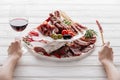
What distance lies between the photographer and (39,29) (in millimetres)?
1891

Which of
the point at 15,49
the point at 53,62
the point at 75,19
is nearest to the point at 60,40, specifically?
the point at 53,62

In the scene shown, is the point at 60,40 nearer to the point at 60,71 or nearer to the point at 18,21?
the point at 60,71

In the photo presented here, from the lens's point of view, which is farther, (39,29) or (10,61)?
(39,29)

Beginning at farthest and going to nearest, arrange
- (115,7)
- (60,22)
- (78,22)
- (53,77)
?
(115,7) → (78,22) → (60,22) → (53,77)

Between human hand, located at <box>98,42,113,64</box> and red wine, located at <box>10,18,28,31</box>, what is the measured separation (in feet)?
1.44

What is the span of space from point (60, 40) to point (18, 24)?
26 cm

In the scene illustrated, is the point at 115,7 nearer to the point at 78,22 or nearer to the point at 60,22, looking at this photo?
the point at 78,22

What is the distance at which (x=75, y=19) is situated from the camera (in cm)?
214

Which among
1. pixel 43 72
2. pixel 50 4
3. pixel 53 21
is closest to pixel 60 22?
pixel 53 21

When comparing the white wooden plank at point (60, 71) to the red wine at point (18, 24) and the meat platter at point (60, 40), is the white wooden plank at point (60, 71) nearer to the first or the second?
the meat platter at point (60, 40)

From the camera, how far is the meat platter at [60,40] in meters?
1.74

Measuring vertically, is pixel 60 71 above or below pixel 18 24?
below

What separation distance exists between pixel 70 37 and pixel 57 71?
226 mm

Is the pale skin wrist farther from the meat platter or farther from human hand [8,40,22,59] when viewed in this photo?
human hand [8,40,22,59]
